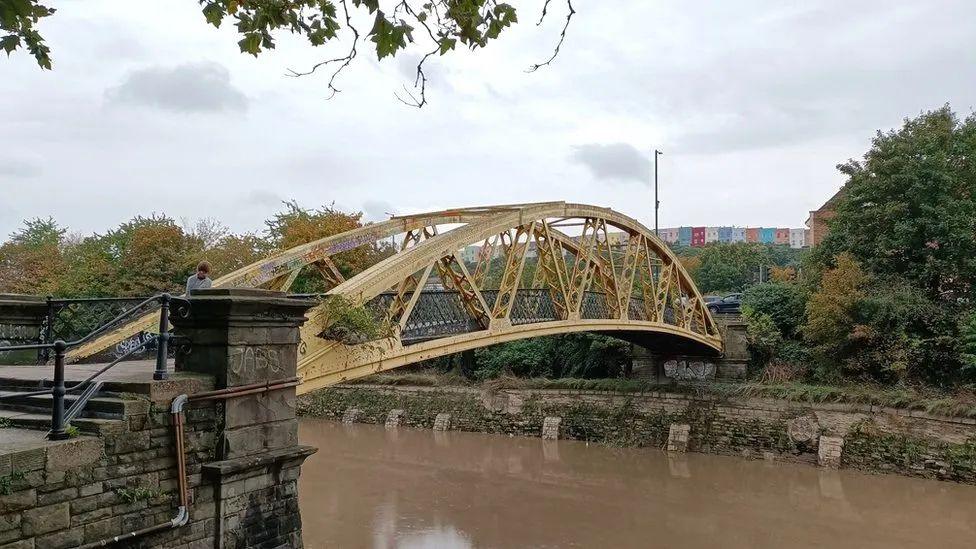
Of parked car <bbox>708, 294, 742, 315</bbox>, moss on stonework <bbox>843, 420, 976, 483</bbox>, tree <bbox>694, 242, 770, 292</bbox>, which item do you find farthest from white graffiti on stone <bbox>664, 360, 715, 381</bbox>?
tree <bbox>694, 242, 770, 292</bbox>

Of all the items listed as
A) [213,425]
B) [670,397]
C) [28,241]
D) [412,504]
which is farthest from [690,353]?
[28,241]

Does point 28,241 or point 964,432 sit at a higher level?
point 28,241

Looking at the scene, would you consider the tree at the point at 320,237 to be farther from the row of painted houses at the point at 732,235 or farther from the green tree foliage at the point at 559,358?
the row of painted houses at the point at 732,235

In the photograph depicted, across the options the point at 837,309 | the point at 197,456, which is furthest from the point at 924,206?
the point at 197,456

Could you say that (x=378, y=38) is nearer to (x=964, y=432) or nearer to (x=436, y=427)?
(x=964, y=432)

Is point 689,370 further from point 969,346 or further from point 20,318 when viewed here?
point 20,318

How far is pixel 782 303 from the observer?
23.5 metres

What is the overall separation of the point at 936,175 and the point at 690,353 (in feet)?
27.4

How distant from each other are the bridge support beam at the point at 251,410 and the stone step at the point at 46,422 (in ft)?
2.81

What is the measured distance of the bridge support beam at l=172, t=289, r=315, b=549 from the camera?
5734mm

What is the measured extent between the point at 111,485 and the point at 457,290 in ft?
24.6

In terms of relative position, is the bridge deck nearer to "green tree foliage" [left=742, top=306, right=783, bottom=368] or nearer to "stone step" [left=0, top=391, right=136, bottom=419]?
"stone step" [left=0, top=391, right=136, bottom=419]

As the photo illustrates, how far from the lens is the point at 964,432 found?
52.1 feet

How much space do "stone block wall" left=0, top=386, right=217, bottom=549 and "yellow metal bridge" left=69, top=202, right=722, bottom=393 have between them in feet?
9.55
